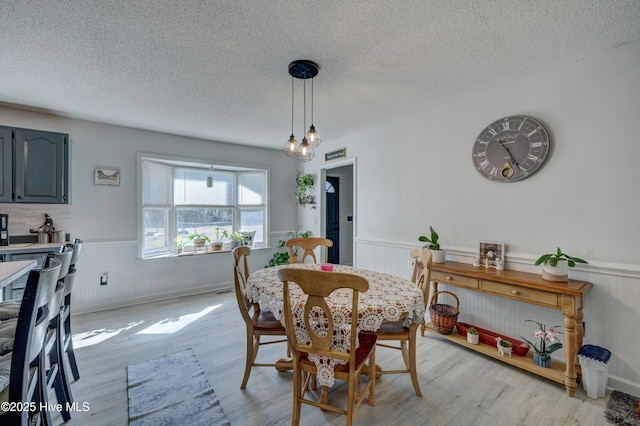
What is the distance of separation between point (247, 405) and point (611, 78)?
359 centimetres

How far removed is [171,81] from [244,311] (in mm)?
2173

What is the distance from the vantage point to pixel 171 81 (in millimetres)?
2537

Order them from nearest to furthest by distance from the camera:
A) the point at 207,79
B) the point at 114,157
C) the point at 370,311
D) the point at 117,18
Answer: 1. the point at 370,311
2. the point at 117,18
3. the point at 207,79
4. the point at 114,157

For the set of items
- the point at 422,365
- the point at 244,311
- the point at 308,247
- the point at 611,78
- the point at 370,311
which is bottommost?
the point at 422,365

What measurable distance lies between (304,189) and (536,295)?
12.6 feet

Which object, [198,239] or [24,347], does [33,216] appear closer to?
[198,239]

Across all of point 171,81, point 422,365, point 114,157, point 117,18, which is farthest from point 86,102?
point 422,365

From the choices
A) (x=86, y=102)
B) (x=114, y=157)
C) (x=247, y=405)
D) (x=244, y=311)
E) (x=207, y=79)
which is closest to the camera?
(x=247, y=405)

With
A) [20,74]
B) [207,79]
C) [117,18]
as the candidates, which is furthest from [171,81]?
[20,74]

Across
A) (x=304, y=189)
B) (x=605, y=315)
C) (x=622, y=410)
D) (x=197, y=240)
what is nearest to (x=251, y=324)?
(x=622, y=410)

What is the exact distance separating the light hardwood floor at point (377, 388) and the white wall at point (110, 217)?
86 cm

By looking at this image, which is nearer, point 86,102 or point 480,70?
point 480,70

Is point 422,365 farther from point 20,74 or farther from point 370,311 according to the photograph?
point 20,74

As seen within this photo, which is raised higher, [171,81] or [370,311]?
[171,81]
